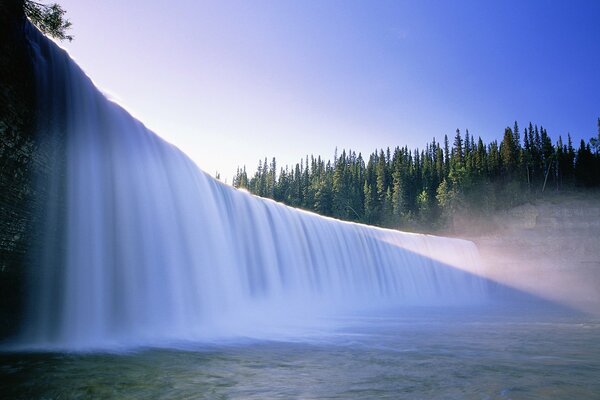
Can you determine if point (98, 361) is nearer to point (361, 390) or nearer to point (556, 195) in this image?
point (361, 390)

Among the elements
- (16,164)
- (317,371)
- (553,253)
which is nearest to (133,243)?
(16,164)

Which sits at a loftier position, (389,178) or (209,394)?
Result: (389,178)

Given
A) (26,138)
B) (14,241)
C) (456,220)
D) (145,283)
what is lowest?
(145,283)

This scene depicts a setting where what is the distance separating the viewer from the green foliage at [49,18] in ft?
28.5

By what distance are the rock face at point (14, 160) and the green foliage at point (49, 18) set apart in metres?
1.86

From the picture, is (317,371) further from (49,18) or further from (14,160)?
(49,18)

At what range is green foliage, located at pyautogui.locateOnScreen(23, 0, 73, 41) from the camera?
28.5 ft

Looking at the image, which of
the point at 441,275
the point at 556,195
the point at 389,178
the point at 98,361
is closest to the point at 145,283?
the point at 98,361

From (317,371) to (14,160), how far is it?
5970 millimetres

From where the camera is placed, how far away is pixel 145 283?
977 cm

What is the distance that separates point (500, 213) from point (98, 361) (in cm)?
5539

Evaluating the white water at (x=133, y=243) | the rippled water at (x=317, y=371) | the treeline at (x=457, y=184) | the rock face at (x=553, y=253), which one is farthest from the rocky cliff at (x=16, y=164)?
the treeline at (x=457, y=184)

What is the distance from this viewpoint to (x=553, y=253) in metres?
45.3

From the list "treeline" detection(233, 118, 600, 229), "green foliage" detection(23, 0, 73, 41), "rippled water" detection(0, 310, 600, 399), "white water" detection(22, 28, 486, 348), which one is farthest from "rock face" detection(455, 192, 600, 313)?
"green foliage" detection(23, 0, 73, 41)
